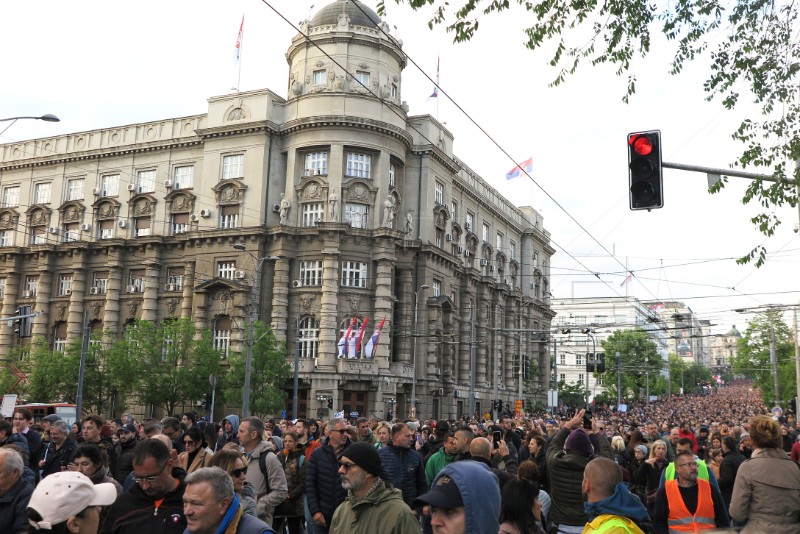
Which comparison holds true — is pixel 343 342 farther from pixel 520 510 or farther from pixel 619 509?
pixel 619 509

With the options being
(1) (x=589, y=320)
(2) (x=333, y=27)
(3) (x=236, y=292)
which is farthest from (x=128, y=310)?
(1) (x=589, y=320)

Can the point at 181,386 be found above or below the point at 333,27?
below

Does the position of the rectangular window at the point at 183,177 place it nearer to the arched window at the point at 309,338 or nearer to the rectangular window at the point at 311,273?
the rectangular window at the point at 311,273

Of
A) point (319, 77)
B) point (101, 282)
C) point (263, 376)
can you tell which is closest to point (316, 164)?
point (319, 77)

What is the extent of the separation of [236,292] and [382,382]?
38.9 feet

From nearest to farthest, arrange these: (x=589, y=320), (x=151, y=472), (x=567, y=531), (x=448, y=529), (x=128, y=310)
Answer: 1. (x=448, y=529)
2. (x=151, y=472)
3. (x=567, y=531)
4. (x=128, y=310)
5. (x=589, y=320)

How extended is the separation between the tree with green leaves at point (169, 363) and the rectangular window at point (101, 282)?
398 inches

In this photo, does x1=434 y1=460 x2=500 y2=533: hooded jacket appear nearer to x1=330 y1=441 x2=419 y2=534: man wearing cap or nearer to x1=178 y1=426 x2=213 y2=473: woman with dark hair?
x1=330 y1=441 x2=419 y2=534: man wearing cap

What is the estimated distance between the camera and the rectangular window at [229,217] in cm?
5416

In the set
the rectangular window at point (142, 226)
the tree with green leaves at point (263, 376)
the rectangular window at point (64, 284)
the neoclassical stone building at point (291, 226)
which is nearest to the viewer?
the tree with green leaves at point (263, 376)

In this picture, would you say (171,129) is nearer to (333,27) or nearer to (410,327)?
(333,27)

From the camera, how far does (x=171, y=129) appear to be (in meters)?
59.3

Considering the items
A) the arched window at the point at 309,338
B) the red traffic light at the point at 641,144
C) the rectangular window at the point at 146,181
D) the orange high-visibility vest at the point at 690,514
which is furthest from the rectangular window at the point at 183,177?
the orange high-visibility vest at the point at 690,514

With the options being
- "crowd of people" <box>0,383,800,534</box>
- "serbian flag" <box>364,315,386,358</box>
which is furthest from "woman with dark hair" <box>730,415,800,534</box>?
"serbian flag" <box>364,315,386,358</box>
